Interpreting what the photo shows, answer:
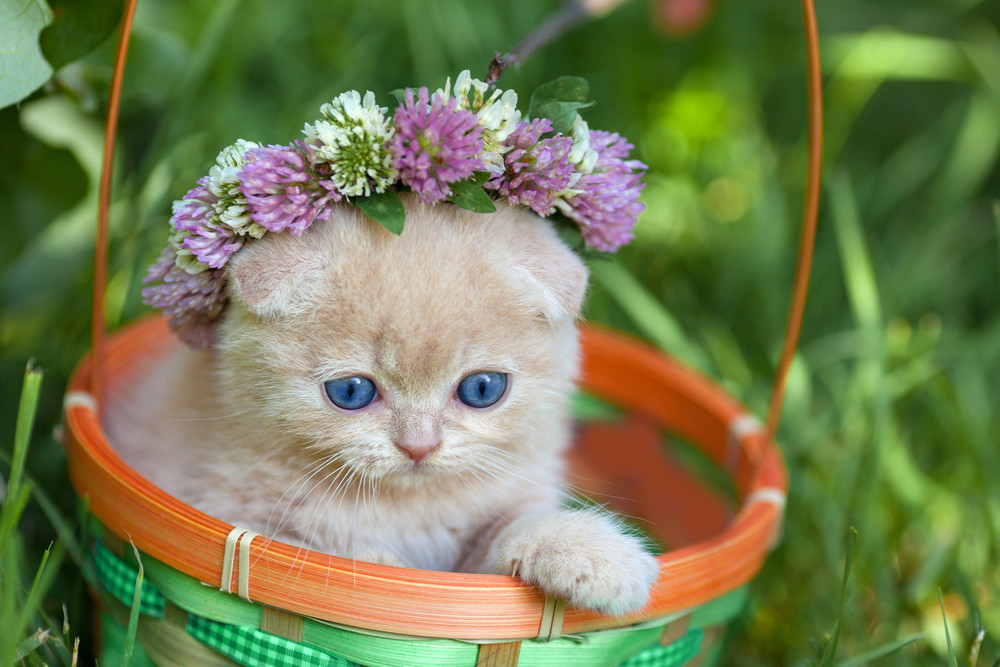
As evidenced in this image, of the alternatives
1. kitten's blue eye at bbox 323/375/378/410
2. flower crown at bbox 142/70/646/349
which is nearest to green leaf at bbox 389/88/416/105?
flower crown at bbox 142/70/646/349

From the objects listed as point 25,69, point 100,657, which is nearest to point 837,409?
point 100,657

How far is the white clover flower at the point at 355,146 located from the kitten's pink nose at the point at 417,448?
25 cm

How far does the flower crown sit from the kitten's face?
0.04 meters

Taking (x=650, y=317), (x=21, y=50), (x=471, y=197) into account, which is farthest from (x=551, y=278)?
(x=650, y=317)

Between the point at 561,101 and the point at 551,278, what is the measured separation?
7.7 inches

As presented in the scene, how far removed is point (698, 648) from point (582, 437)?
2.29ft

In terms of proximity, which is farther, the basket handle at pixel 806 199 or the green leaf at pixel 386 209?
the basket handle at pixel 806 199

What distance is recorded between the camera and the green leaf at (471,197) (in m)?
0.86

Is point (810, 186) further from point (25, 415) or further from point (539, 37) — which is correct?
point (25, 415)

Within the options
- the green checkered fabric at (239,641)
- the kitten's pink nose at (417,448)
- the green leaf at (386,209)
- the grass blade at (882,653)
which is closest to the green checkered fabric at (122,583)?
the green checkered fabric at (239,641)

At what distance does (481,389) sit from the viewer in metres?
0.90

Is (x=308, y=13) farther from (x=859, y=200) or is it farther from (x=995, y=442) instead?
(x=995, y=442)

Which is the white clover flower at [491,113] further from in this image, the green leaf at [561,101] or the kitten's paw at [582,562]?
the kitten's paw at [582,562]

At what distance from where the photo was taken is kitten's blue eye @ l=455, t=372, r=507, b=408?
0.89 metres
